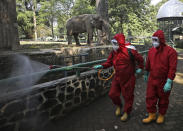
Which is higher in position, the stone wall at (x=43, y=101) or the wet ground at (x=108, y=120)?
the stone wall at (x=43, y=101)

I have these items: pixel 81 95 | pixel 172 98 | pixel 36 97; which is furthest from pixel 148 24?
pixel 36 97

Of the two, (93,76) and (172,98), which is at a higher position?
(93,76)

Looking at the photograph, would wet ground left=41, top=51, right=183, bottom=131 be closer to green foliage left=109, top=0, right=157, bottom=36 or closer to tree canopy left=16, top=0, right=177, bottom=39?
tree canopy left=16, top=0, right=177, bottom=39

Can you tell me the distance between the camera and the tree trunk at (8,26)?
6160 mm

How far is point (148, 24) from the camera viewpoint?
17703 millimetres

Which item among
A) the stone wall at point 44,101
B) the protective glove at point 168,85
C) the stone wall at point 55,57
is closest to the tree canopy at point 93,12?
Answer: the stone wall at point 55,57

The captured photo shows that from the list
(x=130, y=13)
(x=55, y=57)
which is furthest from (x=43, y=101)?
(x=130, y=13)

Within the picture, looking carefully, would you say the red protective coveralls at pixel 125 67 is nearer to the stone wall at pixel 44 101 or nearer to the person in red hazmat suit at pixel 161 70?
the person in red hazmat suit at pixel 161 70

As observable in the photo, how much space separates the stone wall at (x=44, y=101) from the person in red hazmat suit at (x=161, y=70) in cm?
164

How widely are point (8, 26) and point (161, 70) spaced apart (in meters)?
6.42

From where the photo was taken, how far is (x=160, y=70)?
2.68m

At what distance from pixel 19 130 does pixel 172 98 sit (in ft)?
13.1

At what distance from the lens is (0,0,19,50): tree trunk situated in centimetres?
616

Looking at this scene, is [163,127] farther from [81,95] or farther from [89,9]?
[89,9]
